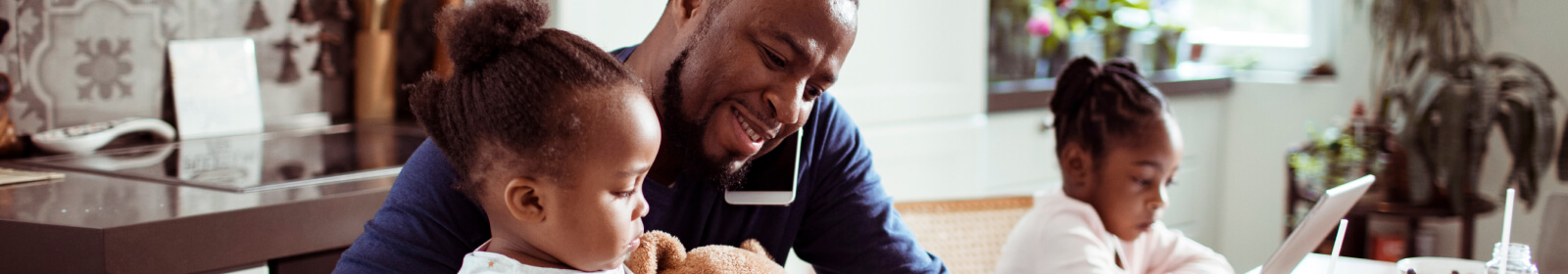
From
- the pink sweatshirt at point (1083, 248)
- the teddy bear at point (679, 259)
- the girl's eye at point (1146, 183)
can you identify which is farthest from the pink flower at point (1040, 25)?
the teddy bear at point (679, 259)

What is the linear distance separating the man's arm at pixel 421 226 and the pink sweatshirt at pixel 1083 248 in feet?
2.34

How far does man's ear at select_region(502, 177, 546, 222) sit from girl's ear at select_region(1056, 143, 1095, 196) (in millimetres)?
869

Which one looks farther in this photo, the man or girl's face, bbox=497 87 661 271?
the man

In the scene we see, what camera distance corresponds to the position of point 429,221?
3.01 ft

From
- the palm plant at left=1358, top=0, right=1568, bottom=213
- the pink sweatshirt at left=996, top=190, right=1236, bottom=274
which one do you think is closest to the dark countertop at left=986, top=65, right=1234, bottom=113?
the palm plant at left=1358, top=0, right=1568, bottom=213

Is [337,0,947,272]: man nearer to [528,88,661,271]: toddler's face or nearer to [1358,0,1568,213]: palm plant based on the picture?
[528,88,661,271]: toddler's face

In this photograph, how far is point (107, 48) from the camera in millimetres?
1726

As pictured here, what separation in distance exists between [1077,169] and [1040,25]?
5.11 ft

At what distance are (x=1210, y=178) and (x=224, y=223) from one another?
2972 millimetres

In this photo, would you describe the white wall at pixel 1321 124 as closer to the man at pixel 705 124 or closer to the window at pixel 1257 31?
the window at pixel 1257 31

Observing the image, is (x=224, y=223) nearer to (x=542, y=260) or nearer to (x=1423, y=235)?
(x=542, y=260)

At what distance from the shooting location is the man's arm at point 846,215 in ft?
3.93

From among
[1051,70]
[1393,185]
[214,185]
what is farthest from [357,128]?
[1393,185]

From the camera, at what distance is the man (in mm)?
916
